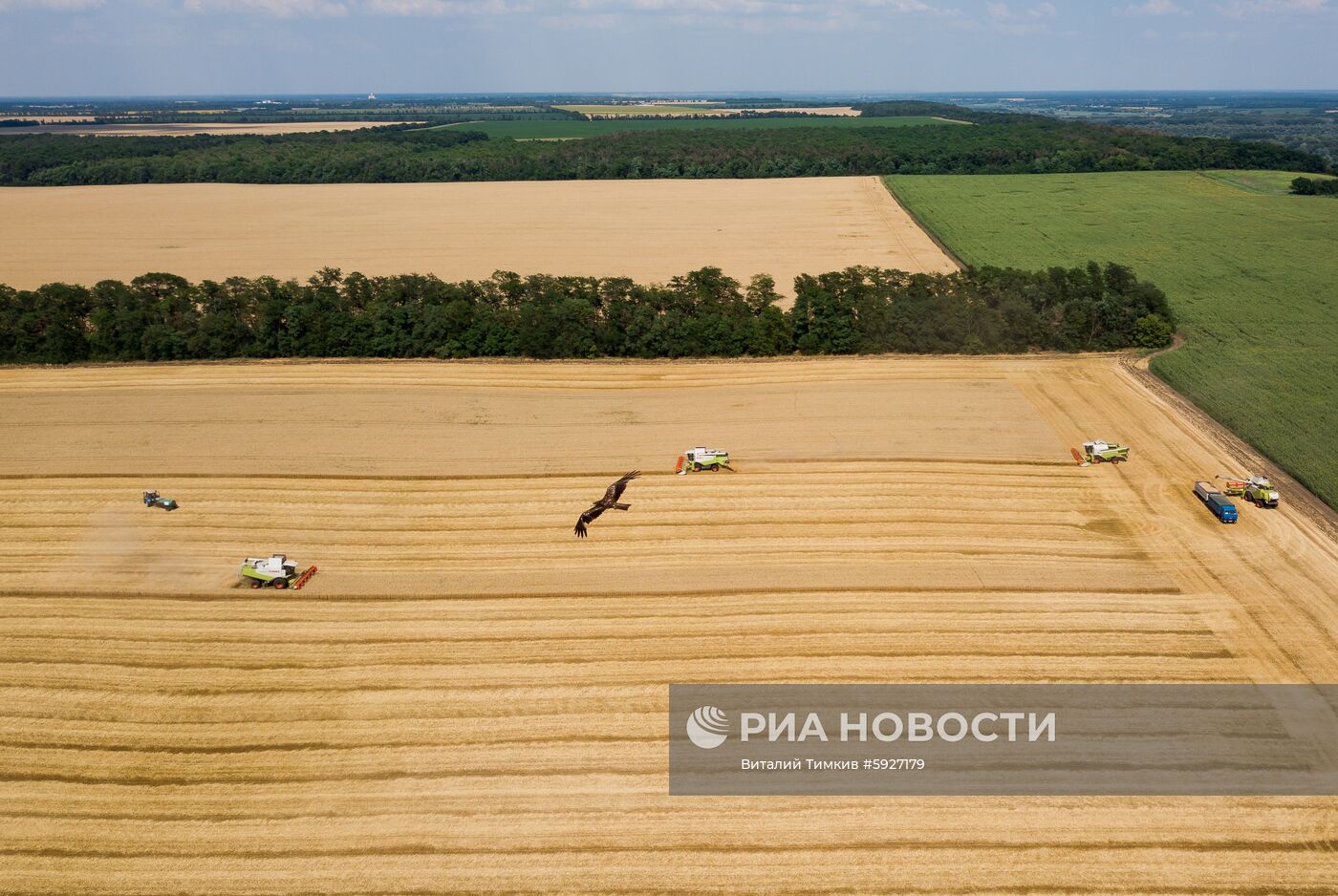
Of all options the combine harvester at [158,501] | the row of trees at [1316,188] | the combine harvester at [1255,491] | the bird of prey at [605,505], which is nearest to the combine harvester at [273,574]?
the combine harvester at [158,501]

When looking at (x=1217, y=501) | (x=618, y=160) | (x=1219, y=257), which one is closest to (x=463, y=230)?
(x=618, y=160)

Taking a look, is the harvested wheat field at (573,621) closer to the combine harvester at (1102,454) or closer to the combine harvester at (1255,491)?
the combine harvester at (1255,491)

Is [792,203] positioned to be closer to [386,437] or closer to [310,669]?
[386,437]

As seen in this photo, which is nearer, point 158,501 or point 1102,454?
point 158,501

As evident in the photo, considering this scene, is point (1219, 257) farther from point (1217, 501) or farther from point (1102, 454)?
point (1217, 501)

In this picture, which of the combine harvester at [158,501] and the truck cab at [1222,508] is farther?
the combine harvester at [158,501]

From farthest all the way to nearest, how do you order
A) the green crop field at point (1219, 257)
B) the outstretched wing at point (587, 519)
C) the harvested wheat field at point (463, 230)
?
1. the harvested wheat field at point (463, 230)
2. the green crop field at point (1219, 257)
3. the outstretched wing at point (587, 519)

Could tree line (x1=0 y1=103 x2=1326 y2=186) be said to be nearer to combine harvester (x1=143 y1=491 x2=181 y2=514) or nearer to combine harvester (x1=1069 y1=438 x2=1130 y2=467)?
combine harvester (x1=1069 y1=438 x2=1130 y2=467)
